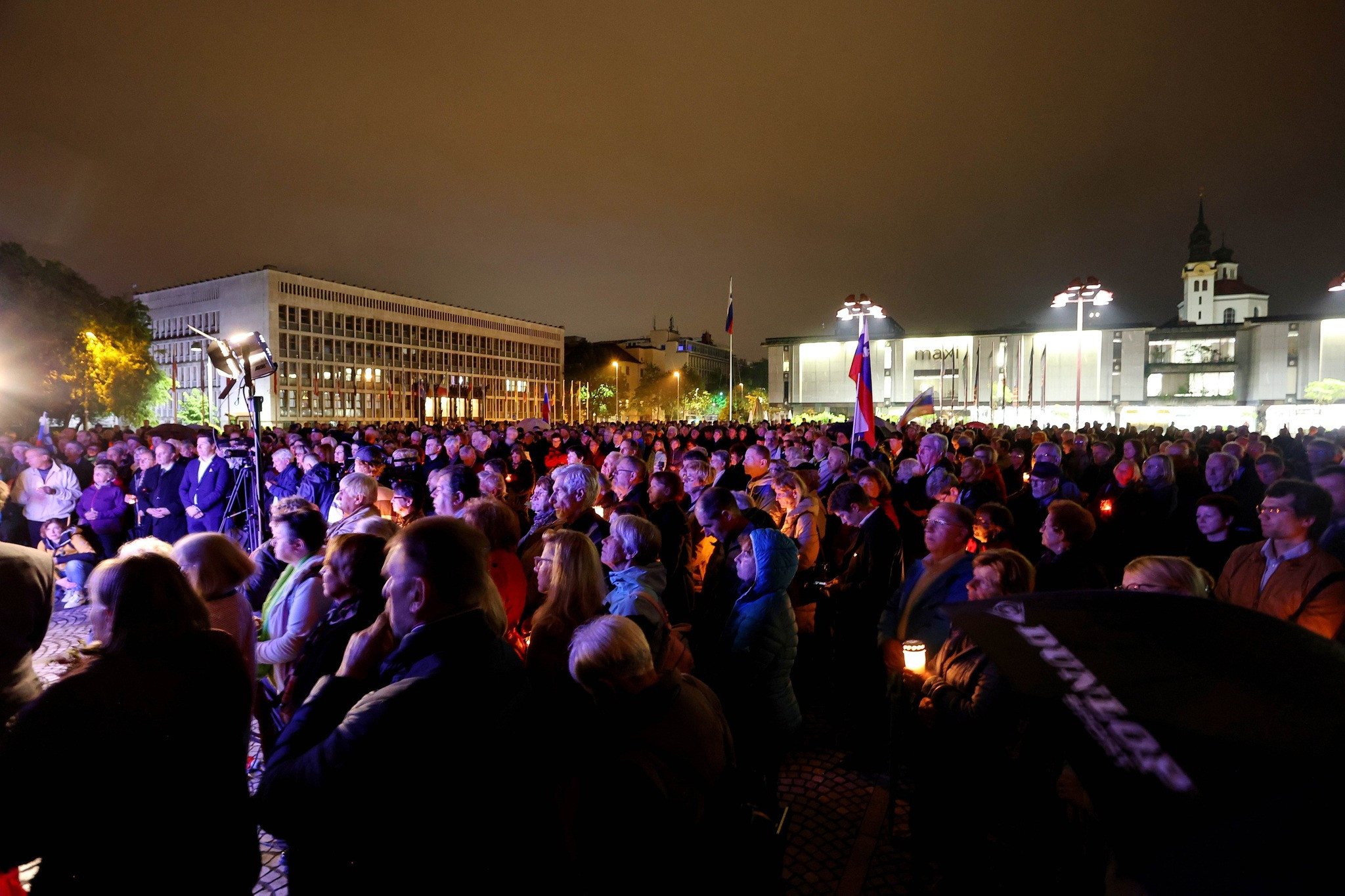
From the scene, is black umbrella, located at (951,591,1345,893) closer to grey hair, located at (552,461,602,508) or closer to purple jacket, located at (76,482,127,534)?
grey hair, located at (552,461,602,508)

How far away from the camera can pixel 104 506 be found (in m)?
8.80

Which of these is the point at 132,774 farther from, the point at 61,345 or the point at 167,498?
the point at 61,345

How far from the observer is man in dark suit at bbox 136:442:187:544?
8492mm

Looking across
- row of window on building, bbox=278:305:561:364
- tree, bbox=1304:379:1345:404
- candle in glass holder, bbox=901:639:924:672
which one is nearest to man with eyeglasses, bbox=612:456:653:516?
candle in glass holder, bbox=901:639:924:672

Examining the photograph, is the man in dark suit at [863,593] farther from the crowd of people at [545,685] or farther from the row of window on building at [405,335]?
the row of window on building at [405,335]

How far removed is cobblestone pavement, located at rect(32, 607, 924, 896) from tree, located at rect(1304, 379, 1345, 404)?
7679 cm

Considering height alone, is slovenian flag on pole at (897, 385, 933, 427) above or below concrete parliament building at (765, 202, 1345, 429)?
below

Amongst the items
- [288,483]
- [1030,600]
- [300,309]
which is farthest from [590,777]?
[300,309]

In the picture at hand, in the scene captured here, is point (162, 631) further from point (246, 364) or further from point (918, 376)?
point (918, 376)

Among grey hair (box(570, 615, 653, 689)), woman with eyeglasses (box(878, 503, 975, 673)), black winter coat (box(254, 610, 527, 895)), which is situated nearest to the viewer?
black winter coat (box(254, 610, 527, 895))

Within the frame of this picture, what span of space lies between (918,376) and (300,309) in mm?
67166

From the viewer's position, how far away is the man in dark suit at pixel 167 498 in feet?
27.9

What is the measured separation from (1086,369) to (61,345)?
85980 millimetres

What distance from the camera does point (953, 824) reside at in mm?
3238
